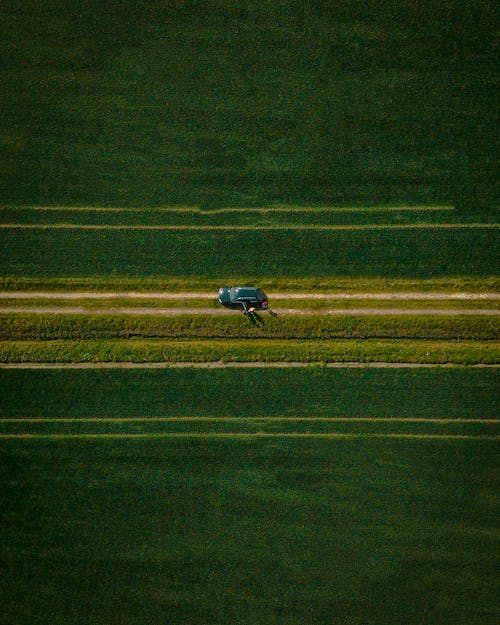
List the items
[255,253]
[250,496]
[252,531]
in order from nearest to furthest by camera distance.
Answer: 1. [252,531]
2. [250,496]
3. [255,253]

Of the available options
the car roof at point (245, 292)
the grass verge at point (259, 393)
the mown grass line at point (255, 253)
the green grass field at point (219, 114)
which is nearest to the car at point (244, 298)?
the car roof at point (245, 292)

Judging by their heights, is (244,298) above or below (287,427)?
above

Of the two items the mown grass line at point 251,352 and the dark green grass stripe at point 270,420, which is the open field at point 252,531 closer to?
the dark green grass stripe at point 270,420

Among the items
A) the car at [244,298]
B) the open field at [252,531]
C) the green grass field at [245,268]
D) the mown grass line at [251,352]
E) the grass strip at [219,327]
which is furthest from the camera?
the grass strip at [219,327]

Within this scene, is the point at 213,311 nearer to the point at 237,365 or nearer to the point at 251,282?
the point at 251,282

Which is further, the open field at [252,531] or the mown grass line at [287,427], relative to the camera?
the mown grass line at [287,427]

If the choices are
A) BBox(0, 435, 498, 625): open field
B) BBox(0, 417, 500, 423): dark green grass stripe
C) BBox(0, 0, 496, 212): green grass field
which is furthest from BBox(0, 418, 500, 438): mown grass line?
BBox(0, 0, 496, 212): green grass field

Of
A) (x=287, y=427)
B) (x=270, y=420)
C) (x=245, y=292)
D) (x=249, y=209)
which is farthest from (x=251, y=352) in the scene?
(x=249, y=209)
